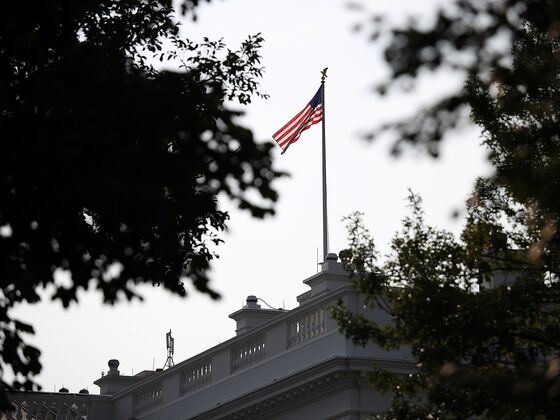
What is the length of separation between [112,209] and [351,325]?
9.52 metres

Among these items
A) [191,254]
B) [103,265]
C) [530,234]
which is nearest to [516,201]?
[530,234]

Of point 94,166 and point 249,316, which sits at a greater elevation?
point 249,316

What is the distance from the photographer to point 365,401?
32.8 metres

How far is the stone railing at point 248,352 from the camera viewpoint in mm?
36469

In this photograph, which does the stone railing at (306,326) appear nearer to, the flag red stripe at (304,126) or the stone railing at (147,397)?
the flag red stripe at (304,126)

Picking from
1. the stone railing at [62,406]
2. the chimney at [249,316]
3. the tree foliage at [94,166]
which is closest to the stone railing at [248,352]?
the chimney at [249,316]

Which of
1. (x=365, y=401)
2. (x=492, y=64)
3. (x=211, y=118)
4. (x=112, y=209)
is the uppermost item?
(x=365, y=401)

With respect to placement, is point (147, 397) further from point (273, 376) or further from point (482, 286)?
point (482, 286)

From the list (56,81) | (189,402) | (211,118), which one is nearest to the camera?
(56,81)

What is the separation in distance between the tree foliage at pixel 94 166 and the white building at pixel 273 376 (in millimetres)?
13139

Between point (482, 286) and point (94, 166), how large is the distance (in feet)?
32.4

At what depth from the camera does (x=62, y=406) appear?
44.0 meters

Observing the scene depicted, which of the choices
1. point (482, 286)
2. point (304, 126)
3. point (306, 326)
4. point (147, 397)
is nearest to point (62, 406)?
point (147, 397)

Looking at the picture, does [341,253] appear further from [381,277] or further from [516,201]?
[516,201]
